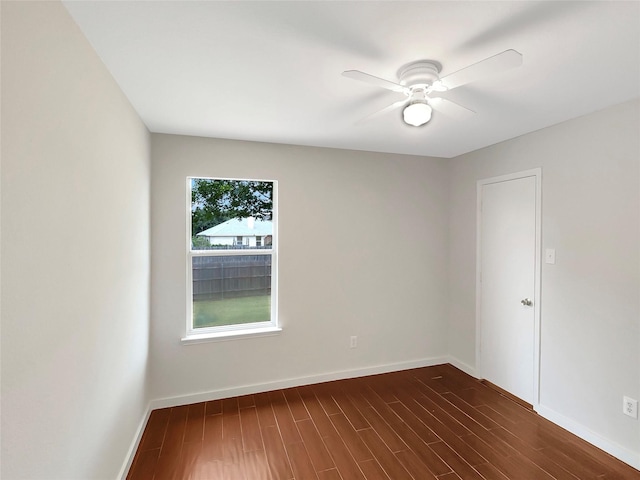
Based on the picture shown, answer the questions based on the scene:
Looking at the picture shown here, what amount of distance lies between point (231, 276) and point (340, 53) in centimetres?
223

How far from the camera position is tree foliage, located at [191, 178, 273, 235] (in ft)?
9.70

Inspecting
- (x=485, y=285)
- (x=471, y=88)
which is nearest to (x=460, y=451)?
(x=485, y=285)

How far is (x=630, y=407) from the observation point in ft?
6.86

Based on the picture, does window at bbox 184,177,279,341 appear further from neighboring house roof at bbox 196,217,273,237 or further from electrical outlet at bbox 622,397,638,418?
electrical outlet at bbox 622,397,638,418

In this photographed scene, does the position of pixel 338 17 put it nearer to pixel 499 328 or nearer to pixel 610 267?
pixel 610 267

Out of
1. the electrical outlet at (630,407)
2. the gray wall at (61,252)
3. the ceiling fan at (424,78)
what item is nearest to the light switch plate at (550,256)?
the electrical outlet at (630,407)

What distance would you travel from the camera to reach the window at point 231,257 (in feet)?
9.72

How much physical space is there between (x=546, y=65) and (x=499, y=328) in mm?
2403

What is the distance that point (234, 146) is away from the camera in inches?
116

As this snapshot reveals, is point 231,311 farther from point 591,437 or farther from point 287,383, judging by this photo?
point 591,437

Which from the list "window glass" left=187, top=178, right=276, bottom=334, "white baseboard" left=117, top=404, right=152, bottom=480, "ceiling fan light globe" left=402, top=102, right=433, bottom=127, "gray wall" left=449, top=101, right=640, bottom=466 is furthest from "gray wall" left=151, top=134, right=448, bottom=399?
"ceiling fan light globe" left=402, top=102, right=433, bottom=127

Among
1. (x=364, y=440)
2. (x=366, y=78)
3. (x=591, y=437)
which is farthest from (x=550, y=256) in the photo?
(x=366, y=78)

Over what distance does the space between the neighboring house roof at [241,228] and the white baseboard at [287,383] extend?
4.79 ft

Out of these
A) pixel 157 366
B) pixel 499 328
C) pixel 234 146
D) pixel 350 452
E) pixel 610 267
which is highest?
pixel 234 146
